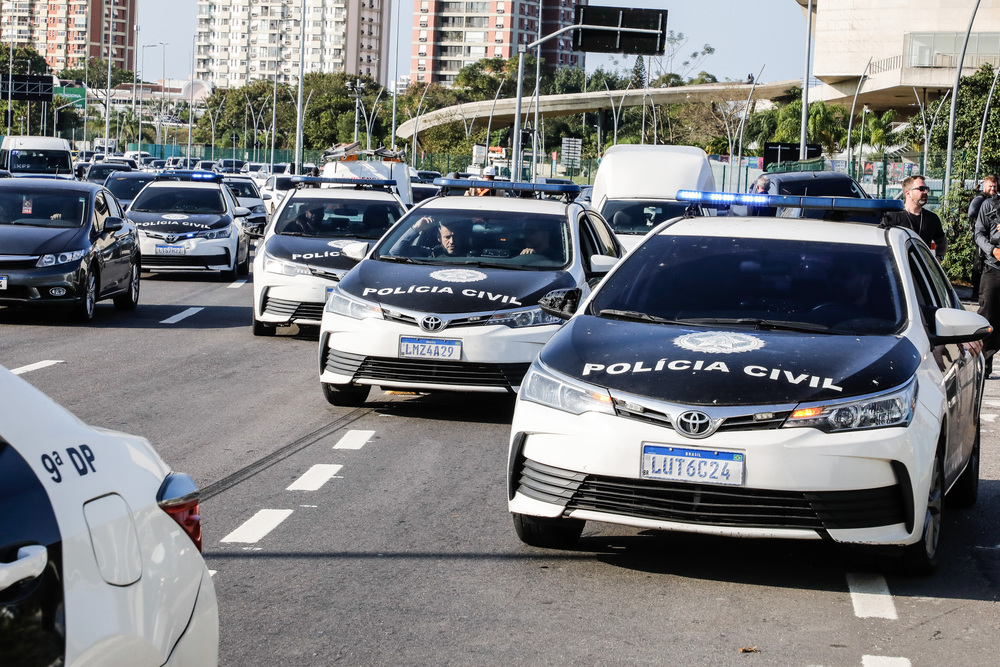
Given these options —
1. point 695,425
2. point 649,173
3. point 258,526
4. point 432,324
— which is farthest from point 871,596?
point 649,173

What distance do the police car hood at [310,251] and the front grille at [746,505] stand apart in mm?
9174

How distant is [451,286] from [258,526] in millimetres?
3983

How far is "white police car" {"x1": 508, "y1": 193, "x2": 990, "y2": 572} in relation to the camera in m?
5.67

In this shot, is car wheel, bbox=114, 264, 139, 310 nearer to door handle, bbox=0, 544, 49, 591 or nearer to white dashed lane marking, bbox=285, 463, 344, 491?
white dashed lane marking, bbox=285, 463, 344, 491

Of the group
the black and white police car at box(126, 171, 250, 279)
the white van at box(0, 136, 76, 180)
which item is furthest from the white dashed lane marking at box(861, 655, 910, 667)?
the white van at box(0, 136, 76, 180)

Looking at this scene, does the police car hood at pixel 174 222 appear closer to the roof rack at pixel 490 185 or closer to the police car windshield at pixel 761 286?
the roof rack at pixel 490 185

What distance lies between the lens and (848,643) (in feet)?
17.1

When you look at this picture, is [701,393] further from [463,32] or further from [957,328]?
[463,32]

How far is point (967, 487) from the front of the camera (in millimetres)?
7727

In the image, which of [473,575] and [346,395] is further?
[346,395]

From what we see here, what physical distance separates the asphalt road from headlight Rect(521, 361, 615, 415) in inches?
28.0

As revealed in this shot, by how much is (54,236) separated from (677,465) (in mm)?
11641

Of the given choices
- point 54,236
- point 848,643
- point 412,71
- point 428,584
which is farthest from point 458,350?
point 412,71

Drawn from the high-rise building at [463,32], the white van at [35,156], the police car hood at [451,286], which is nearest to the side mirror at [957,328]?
the police car hood at [451,286]
